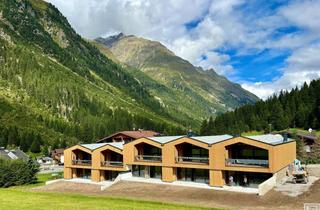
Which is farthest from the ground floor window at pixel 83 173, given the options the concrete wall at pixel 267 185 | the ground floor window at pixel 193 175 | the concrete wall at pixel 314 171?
the concrete wall at pixel 314 171

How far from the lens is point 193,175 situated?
56125 millimetres

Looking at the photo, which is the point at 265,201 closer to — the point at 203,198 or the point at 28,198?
the point at 203,198

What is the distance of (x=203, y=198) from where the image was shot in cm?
4559

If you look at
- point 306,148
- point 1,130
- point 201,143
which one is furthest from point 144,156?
point 1,130

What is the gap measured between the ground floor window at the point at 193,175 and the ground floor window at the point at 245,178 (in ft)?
12.8

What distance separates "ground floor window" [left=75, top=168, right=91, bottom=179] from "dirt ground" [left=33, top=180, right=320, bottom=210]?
916 centimetres

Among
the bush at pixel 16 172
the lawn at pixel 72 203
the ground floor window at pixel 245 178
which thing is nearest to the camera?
the lawn at pixel 72 203

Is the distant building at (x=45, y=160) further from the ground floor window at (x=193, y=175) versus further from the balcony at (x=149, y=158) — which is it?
the ground floor window at (x=193, y=175)

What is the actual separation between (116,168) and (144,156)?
588 cm

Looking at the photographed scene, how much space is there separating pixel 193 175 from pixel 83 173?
1015 inches

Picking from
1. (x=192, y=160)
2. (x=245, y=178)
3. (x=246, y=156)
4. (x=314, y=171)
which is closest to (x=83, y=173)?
(x=192, y=160)

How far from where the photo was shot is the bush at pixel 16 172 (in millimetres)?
68938

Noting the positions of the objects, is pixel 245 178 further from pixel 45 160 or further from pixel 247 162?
pixel 45 160

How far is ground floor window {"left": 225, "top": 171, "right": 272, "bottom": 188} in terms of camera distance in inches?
1957
